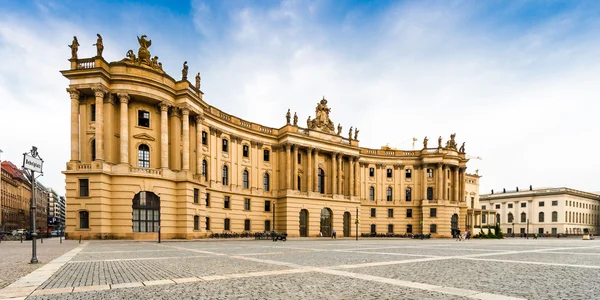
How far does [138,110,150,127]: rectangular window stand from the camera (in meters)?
39.6

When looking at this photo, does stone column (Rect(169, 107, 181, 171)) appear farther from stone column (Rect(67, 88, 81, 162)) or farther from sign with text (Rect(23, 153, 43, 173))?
sign with text (Rect(23, 153, 43, 173))

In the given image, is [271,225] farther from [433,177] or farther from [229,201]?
[433,177]

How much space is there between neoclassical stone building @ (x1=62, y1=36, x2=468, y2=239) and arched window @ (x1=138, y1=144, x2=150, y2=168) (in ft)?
0.34

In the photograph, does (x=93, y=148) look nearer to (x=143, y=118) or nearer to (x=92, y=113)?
(x=92, y=113)

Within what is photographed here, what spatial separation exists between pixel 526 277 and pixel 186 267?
11.2m

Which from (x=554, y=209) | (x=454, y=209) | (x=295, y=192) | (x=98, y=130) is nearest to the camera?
(x=98, y=130)

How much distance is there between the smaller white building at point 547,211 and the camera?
105375mm

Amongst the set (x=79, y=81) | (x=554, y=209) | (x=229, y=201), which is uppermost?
(x=79, y=81)

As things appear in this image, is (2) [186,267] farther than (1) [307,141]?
No

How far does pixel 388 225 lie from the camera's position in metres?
70.3

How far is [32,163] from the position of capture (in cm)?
1488

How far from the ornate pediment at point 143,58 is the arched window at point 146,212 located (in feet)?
46.4

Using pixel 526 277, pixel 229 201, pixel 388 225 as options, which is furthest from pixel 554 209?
pixel 526 277

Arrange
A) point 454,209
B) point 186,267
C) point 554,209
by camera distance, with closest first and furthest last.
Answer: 1. point 186,267
2. point 454,209
3. point 554,209
